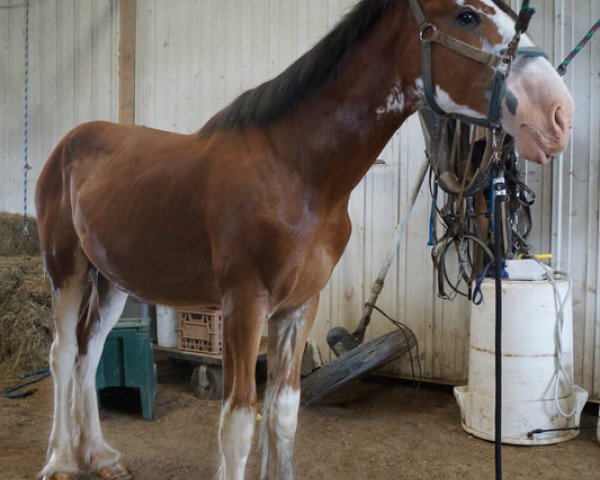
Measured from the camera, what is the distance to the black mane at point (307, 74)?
4.54 feet

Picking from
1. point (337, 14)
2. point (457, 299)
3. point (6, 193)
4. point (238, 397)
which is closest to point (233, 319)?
point (238, 397)

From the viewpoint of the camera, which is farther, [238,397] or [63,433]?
[63,433]

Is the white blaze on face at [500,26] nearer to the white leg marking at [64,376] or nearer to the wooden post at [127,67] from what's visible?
the white leg marking at [64,376]

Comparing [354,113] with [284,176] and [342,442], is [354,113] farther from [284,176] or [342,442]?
[342,442]

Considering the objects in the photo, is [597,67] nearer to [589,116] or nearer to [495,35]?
[589,116]

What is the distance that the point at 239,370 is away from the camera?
1.45 meters

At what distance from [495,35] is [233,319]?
950 millimetres

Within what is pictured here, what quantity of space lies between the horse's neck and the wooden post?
3276mm

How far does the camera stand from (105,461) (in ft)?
7.07

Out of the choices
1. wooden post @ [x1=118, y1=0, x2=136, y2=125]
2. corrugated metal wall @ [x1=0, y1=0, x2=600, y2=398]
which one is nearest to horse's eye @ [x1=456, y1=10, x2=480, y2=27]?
corrugated metal wall @ [x1=0, y1=0, x2=600, y2=398]

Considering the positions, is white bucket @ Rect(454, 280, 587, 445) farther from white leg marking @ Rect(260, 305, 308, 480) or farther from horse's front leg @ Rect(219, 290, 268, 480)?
horse's front leg @ Rect(219, 290, 268, 480)

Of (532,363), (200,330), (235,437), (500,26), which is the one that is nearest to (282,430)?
(235,437)

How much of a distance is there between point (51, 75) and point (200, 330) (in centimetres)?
333

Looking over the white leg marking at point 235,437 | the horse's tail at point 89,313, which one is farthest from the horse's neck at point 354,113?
the horse's tail at point 89,313
